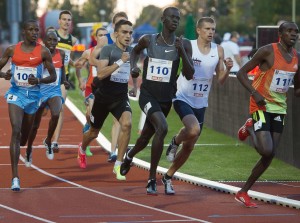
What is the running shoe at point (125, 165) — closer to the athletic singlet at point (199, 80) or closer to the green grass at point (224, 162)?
the athletic singlet at point (199, 80)

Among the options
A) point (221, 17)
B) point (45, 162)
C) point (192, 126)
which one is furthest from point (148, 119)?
point (221, 17)

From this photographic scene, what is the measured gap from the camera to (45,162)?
1758 cm

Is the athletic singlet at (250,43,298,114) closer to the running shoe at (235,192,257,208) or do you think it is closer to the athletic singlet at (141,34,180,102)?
the running shoe at (235,192,257,208)

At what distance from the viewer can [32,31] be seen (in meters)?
14.0

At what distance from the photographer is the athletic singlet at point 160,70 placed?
1355 cm

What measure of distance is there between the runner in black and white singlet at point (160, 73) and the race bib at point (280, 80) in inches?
42.5

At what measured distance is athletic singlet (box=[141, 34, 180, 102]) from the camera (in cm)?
1355

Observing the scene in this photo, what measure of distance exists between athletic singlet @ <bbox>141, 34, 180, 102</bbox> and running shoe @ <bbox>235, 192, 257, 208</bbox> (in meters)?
1.67

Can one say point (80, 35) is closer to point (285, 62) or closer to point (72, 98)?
point (72, 98)

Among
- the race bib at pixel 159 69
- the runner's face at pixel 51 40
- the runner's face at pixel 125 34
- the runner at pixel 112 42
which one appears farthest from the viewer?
the runner's face at pixel 51 40

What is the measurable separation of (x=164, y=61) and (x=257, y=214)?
96.5 inches

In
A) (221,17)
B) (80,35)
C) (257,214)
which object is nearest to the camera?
(257,214)

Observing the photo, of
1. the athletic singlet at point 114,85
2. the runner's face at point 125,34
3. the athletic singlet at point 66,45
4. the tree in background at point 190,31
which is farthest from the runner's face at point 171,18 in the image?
the tree in background at point 190,31

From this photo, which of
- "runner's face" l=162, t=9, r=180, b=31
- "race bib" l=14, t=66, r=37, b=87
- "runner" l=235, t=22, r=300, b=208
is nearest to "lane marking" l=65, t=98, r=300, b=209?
"runner" l=235, t=22, r=300, b=208
